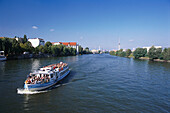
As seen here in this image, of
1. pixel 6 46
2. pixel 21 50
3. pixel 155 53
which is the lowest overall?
pixel 155 53

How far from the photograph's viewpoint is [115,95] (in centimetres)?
1967

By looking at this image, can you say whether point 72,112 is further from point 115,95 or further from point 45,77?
point 45,77

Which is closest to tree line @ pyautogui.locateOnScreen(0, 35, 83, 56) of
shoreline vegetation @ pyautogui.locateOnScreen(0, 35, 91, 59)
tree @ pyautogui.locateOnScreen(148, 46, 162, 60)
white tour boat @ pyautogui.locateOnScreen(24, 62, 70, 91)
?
shoreline vegetation @ pyautogui.locateOnScreen(0, 35, 91, 59)

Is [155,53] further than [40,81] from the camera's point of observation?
Yes

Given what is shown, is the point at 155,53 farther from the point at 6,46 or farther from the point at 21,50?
the point at 6,46

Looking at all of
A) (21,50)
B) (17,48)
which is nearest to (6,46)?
(17,48)

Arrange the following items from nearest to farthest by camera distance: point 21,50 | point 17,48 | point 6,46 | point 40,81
Result: point 40,81
point 6,46
point 17,48
point 21,50

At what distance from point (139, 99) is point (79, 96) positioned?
9.39 m

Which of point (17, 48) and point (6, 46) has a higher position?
point (6, 46)

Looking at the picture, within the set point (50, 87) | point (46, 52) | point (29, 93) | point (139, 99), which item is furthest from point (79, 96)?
point (46, 52)

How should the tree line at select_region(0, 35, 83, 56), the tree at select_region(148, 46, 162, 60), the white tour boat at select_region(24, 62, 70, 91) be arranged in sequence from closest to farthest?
1. the white tour boat at select_region(24, 62, 70, 91)
2. the tree line at select_region(0, 35, 83, 56)
3. the tree at select_region(148, 46, 162, 60)

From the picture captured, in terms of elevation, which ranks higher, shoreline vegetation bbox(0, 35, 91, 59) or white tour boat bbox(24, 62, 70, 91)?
shoreline vegetation bbox(0, 35, 91, 59)

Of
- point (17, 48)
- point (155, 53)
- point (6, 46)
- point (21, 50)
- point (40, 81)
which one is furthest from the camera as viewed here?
point (155, 53)

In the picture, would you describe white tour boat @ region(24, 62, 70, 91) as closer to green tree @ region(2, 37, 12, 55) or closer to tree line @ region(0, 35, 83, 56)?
green tree @ region(2, 37, 12, 55)
